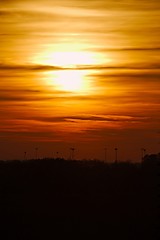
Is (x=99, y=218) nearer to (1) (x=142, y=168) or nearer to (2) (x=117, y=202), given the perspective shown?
(2) (x=117, y=202)

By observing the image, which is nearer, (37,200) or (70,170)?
(37,200)

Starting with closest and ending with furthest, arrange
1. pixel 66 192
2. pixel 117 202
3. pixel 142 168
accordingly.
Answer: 1. pixel 117 202
2. pixel 66 192
3. pixel 142 168

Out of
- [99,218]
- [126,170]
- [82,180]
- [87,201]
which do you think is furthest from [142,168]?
[99,218]


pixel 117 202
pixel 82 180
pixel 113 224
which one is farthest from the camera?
pixel 82 180

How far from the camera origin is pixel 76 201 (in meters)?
106

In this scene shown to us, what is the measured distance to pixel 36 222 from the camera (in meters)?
92.8

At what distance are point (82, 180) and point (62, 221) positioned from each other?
25119 millimetres

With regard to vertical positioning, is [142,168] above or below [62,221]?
above

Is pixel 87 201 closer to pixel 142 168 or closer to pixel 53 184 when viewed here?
pixel 53 184

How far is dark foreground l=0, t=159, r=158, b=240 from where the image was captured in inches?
3499

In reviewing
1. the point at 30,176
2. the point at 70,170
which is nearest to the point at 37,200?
the point at 30,176

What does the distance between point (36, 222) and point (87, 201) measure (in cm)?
1456

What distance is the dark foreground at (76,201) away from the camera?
88875mm

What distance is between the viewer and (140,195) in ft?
340
